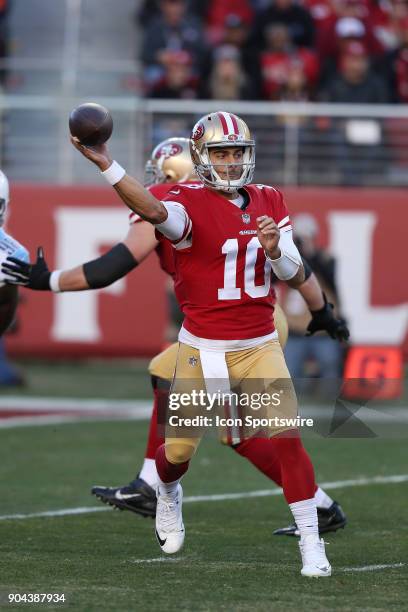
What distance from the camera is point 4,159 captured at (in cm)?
1434

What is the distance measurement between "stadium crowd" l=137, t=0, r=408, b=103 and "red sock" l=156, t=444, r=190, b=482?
8.74 m

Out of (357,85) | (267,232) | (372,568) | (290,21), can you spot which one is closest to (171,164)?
(267,232)

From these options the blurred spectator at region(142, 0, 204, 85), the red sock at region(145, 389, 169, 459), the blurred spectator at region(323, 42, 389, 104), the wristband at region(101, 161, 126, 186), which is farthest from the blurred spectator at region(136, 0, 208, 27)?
the wristband at region(101, 161, 126, 186)

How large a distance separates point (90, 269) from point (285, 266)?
1.10 metres

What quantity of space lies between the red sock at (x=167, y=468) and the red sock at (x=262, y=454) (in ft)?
1.86

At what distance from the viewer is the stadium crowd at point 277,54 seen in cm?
1438

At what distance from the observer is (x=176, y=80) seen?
14.4 meters

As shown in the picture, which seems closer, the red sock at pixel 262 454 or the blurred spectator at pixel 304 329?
the red sock at pixel 262 454

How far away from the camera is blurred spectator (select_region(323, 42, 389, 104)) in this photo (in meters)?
14.3

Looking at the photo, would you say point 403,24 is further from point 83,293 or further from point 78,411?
point 78,411

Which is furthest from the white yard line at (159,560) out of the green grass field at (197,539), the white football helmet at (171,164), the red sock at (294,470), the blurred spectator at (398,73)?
the blurred spectator at (398,73)

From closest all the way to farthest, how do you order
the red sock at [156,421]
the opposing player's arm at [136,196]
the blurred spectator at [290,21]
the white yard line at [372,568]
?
1. the opposing player's arm at [136,196]
2. the white yard line at [372,568]
3. the red sock at [156,421]
4. the blurred spectator at [290,21]

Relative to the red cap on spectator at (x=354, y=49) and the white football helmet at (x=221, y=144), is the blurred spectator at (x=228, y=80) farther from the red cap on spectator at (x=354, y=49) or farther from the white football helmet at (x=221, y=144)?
the white football helmet at (x=221, y=144)

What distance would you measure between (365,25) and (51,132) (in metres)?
3.91
